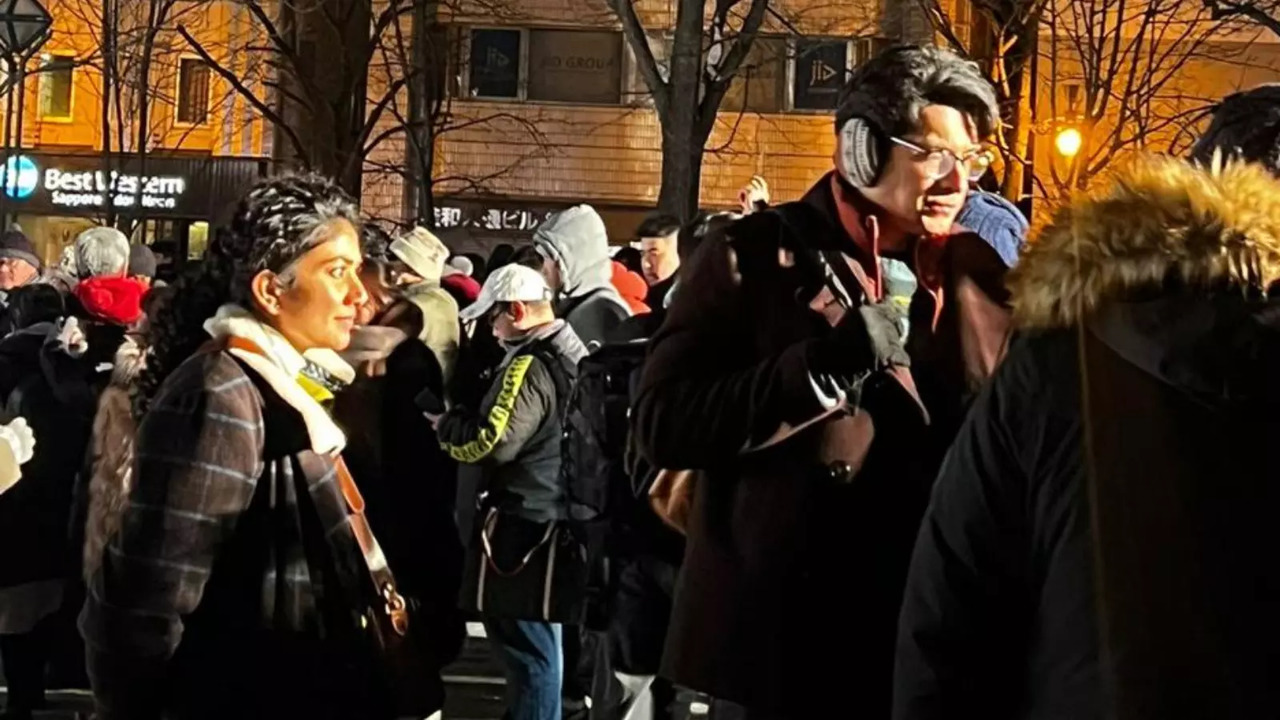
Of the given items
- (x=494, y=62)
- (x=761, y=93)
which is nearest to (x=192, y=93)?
(x=494, y=62)

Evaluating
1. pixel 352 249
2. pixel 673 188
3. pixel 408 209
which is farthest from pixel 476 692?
pixel 408 209

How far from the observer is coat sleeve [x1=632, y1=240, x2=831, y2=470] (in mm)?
3625

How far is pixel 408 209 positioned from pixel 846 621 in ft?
83.5

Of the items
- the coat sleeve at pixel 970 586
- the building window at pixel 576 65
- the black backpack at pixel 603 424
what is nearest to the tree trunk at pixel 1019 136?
the building window at pixel 576 65

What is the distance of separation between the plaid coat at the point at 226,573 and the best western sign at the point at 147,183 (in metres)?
31.6

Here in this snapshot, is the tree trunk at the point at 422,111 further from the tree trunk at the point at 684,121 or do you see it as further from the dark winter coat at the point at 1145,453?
the dark winter coat at the point at 1145,453

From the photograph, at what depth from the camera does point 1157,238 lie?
258 cm

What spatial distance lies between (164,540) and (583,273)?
564cm

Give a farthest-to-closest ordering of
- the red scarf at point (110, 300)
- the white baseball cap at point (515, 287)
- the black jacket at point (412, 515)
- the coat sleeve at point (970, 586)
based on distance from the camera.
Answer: the red scarf at point (110, 300) < the white baseball cap at point (515, 287) < the black jacket at point (412, 515) < the coat sleeve at point (970, 586)

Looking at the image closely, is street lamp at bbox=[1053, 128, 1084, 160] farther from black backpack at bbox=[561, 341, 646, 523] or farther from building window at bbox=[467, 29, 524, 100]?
black backpack at bbox=[561, 341, 646, 523]

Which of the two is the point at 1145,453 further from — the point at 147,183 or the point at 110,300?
the point at 147,183

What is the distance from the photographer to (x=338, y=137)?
18625mm

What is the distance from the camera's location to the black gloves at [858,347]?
11.6ft

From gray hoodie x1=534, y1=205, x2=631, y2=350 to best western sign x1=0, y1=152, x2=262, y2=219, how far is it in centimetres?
2633
